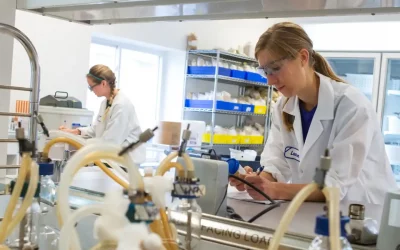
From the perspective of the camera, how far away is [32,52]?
128cm

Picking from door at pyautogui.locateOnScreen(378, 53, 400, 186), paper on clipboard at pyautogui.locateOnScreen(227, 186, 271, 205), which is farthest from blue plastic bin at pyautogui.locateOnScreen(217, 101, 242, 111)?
paper on clipboard at pyautogui.locateOnScreen(227, 186, 271, 205)

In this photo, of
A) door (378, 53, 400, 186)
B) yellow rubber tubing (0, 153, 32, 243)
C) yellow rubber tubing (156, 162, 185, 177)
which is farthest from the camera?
door (378, 53, 400, 186)

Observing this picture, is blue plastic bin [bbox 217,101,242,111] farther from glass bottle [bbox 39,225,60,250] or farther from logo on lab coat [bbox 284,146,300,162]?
glass bottle [bbox 39,225,60,250]

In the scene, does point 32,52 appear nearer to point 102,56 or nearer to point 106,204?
point 106,204

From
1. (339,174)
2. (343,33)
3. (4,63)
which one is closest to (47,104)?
(4,63)

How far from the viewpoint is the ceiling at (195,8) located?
4.10 feet

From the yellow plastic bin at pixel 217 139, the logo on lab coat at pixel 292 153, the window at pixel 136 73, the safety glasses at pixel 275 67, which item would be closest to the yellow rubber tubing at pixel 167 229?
the safety glasses at pixel 275 67

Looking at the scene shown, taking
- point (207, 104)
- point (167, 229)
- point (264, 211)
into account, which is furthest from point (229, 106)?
point (167, 229)

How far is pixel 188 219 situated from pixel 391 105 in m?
5.21

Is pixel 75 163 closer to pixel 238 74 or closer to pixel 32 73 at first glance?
pixel 32 73

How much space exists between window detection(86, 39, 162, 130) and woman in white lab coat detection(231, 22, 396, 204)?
3333 millimetres

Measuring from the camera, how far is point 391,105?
552 cm

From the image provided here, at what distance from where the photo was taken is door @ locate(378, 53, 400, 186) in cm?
524

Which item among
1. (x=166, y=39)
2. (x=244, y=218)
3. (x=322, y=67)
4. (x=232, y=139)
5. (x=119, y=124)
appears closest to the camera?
(x=244, y=218)
